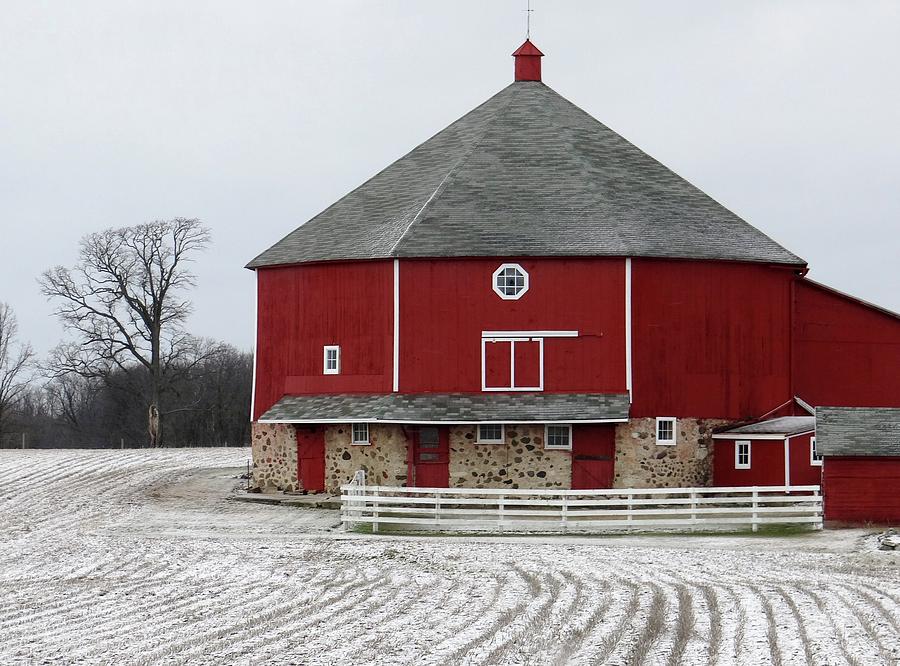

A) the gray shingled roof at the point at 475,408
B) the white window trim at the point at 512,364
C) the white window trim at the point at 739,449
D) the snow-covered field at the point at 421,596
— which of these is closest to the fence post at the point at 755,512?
the snow-covered field at the point at 421,596

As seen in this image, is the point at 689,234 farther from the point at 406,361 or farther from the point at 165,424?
the point at 165,424

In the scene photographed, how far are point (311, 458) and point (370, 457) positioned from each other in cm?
187

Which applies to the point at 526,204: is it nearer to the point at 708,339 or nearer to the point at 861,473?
the point at 708,339

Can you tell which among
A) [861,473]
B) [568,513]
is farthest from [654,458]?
[861,473]

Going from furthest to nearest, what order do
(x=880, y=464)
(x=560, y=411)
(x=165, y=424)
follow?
1. (x=165, y=424)
2. (x=560, y=411)
3. (x=880, y=464)

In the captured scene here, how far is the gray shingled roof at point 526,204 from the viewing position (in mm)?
32250

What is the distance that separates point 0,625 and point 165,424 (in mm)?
54085

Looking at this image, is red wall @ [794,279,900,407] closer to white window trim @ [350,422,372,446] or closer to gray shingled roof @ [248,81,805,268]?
gray shingled roof @ [248,81,805,268]

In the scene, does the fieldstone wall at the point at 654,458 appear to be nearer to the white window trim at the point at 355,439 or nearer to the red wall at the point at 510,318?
the red wall at the point at 510,318

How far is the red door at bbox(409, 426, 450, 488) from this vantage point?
31609mm

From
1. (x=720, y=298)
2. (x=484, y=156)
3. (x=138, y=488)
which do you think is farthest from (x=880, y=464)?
(x=138, y=488)

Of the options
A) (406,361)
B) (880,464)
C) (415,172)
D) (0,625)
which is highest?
(415,172)

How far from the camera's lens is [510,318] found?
3197 centimetres

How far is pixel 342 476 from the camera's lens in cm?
3259
